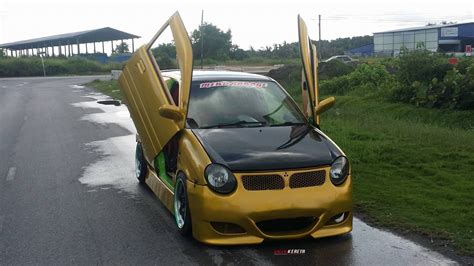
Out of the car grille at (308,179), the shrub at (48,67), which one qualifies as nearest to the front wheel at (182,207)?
the car grille at (308,179)

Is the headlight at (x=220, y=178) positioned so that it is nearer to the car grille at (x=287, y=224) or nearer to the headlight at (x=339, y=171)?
the car grille at (x=287, y=224)

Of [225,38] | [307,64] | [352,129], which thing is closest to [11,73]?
[225,38]

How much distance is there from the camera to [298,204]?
5004mm

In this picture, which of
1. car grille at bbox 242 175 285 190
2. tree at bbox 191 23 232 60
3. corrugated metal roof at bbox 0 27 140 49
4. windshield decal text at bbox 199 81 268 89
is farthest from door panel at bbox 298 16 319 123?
corrugated metal roof at bbox 0 27 140 49

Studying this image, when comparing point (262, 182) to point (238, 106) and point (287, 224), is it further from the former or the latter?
point (238, 106)

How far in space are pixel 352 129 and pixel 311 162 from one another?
22.2ft

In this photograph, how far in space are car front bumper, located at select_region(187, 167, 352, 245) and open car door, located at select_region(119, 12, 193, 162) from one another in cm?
106

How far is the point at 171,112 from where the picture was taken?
230 inches

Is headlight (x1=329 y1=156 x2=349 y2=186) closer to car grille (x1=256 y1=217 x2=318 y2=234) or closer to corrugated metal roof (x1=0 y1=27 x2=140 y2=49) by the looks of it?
car grille (x1=256 y1=217 x2=318 y2=234)

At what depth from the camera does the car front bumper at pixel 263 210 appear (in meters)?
4.95

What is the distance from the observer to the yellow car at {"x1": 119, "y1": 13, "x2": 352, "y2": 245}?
5.03 m

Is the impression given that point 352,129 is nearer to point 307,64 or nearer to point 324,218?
point 307,64

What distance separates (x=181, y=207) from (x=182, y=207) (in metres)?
0.05

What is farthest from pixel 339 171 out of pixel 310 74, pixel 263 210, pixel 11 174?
pixel 11 174
